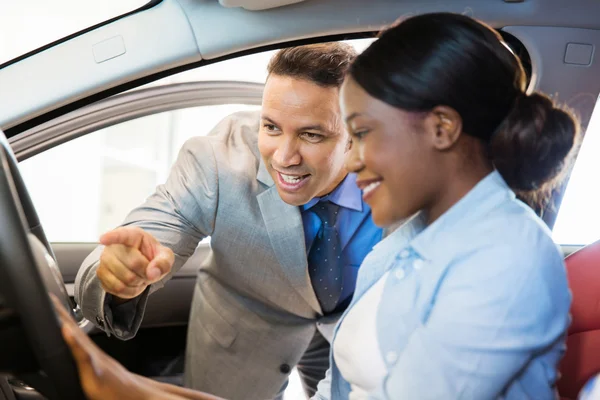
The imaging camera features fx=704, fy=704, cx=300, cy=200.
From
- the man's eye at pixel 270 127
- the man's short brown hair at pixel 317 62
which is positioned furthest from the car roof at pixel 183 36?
the man's eye at pixel 270 127

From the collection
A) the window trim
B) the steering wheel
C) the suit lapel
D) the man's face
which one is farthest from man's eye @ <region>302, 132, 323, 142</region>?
the steering wheel

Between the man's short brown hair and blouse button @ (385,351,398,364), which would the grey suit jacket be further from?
blouse button @ (385,351,398,364)

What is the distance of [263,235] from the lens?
4.85ft

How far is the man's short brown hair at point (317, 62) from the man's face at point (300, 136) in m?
0.01

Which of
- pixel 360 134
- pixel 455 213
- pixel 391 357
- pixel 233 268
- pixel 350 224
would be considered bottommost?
pixel 233 268

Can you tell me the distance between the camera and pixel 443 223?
0.88m

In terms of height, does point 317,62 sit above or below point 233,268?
above

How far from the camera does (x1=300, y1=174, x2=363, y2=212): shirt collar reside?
1.49 meters

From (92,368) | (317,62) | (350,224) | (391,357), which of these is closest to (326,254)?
(350,224)

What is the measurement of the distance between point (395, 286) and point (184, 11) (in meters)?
0.60

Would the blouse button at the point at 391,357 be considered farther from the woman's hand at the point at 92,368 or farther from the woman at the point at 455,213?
the woman's hand at the point at 92,368

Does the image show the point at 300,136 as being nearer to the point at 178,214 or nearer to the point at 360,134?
the point at 178,214

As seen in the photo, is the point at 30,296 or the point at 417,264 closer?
the point at 30,296

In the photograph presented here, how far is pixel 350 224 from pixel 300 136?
0.26m
